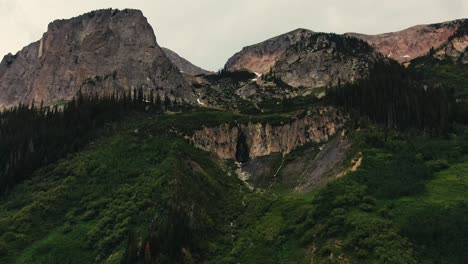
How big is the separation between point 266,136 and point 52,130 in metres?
57.9

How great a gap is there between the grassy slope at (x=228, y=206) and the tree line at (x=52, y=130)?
18.3 feet

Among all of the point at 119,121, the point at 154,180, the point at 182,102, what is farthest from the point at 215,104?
the point at 154,180

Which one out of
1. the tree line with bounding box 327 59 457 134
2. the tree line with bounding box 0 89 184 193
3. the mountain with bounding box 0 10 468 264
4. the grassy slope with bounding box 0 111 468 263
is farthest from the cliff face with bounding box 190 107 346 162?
the tree line with bounding box 0 89 184 193

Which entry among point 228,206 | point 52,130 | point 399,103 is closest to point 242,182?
point 228,206

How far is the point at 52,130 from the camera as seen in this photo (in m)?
141

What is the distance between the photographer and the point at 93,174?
365ft

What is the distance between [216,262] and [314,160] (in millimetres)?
48045

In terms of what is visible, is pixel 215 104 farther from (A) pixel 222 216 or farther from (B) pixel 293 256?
(B) pixel 293 256

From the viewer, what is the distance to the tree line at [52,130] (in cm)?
12188

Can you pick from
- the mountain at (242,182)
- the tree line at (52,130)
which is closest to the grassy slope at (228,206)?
the mountain at (242,182)

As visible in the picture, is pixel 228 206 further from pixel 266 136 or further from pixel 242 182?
pixel 266 136

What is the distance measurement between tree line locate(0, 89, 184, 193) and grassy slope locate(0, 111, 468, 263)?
5.59 m

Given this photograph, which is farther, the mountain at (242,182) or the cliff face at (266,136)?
the cliff face at (266,136)

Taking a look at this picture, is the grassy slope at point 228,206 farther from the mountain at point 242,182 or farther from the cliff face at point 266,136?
the cliff face at point 266,136
